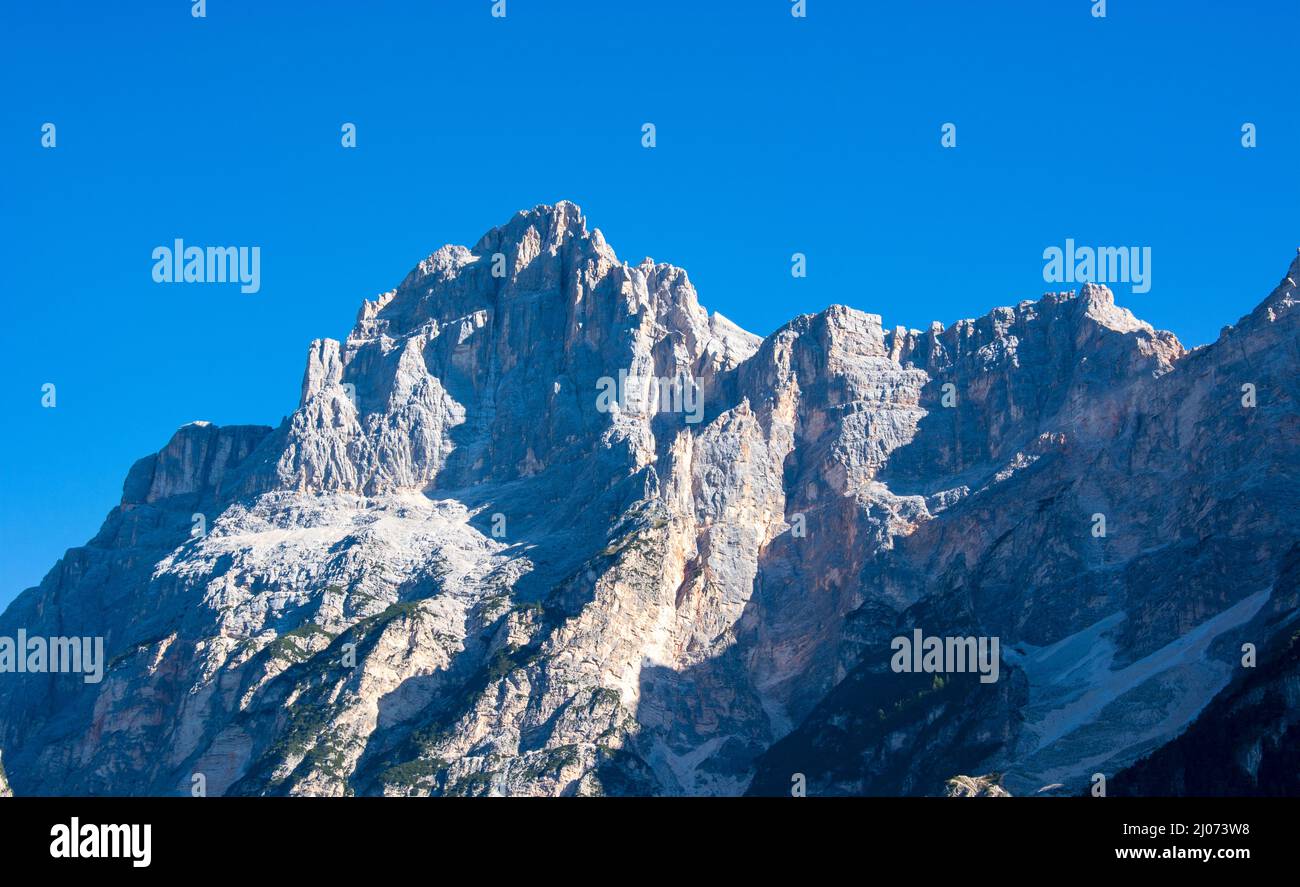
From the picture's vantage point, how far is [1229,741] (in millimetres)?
199375
